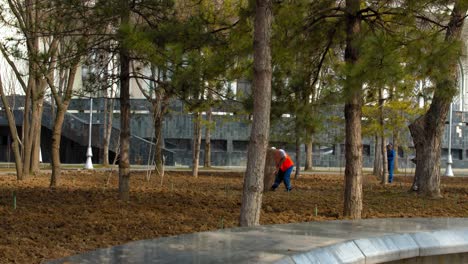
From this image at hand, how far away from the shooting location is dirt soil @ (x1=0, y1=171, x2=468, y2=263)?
8.23m

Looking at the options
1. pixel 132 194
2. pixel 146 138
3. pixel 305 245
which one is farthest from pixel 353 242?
pixel 146 138

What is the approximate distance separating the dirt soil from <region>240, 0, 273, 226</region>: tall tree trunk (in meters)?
1.15

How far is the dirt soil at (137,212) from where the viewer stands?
823 centimetres

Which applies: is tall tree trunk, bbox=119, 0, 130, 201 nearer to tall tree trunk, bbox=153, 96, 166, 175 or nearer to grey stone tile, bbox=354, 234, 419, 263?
grey stone tile, bbox=354, 234, 419, 263

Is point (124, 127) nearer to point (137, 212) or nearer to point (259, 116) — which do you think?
point (137, 212)

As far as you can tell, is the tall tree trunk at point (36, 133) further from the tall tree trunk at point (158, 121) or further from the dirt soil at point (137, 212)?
the tall tree trunk at point (158, 121)

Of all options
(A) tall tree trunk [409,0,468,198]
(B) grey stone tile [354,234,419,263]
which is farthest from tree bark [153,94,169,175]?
(B) grey stone tile [354,234,419,263]

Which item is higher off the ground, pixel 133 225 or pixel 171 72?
pixel 171 72

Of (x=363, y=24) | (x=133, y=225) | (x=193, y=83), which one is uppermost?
(x=363, y=24)

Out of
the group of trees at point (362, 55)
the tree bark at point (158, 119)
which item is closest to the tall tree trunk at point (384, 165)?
the tree bark at point (158, 119)

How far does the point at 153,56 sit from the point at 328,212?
4.16m

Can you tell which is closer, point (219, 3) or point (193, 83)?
point (193, 83)

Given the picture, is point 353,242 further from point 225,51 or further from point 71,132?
point 71,132

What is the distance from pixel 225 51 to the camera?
36.1 feet
